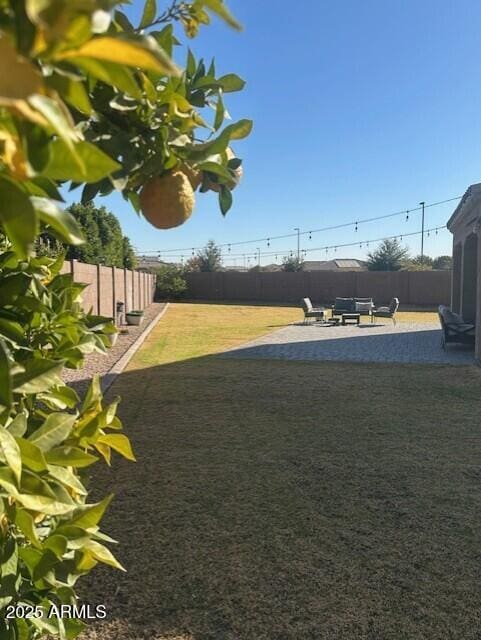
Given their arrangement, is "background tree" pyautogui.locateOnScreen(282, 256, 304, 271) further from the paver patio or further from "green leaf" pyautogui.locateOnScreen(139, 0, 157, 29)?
"green leaf" pyautogui.locateOnScreen(139, 0, 157, 29)

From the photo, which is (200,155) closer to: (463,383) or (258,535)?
(258,535)

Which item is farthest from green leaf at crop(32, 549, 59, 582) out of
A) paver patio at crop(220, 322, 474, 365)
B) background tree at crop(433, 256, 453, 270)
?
background tree at crop(433, 256, 453, 270)

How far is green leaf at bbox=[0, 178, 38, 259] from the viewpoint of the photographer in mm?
613

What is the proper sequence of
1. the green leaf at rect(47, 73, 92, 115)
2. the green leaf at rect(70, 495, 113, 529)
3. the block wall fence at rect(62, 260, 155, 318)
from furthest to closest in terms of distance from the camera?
1. the block wall fence at rect(62, 260, 155, 318)
2. the green leaf at rect(70, 495, 113, 529)
3. the green leaf at rect(47, 73, 92, 115)

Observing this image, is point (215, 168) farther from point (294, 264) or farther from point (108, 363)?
point (294, 264)

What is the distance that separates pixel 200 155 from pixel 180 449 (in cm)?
463

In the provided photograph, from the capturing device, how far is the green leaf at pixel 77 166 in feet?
2.25

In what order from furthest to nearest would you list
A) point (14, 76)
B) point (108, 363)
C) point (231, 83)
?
point (108, 363) → point (231, 83) → point (14, 76)

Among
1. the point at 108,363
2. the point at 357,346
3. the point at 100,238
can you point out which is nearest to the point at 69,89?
the point at 108,363

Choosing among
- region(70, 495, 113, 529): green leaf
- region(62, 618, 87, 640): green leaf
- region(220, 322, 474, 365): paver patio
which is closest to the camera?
region(70, 495, 113, 529): green leaf

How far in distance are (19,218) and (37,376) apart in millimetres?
604

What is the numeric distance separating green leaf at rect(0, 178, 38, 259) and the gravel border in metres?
4.85

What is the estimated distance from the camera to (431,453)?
5371mm

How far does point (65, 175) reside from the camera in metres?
0.70
